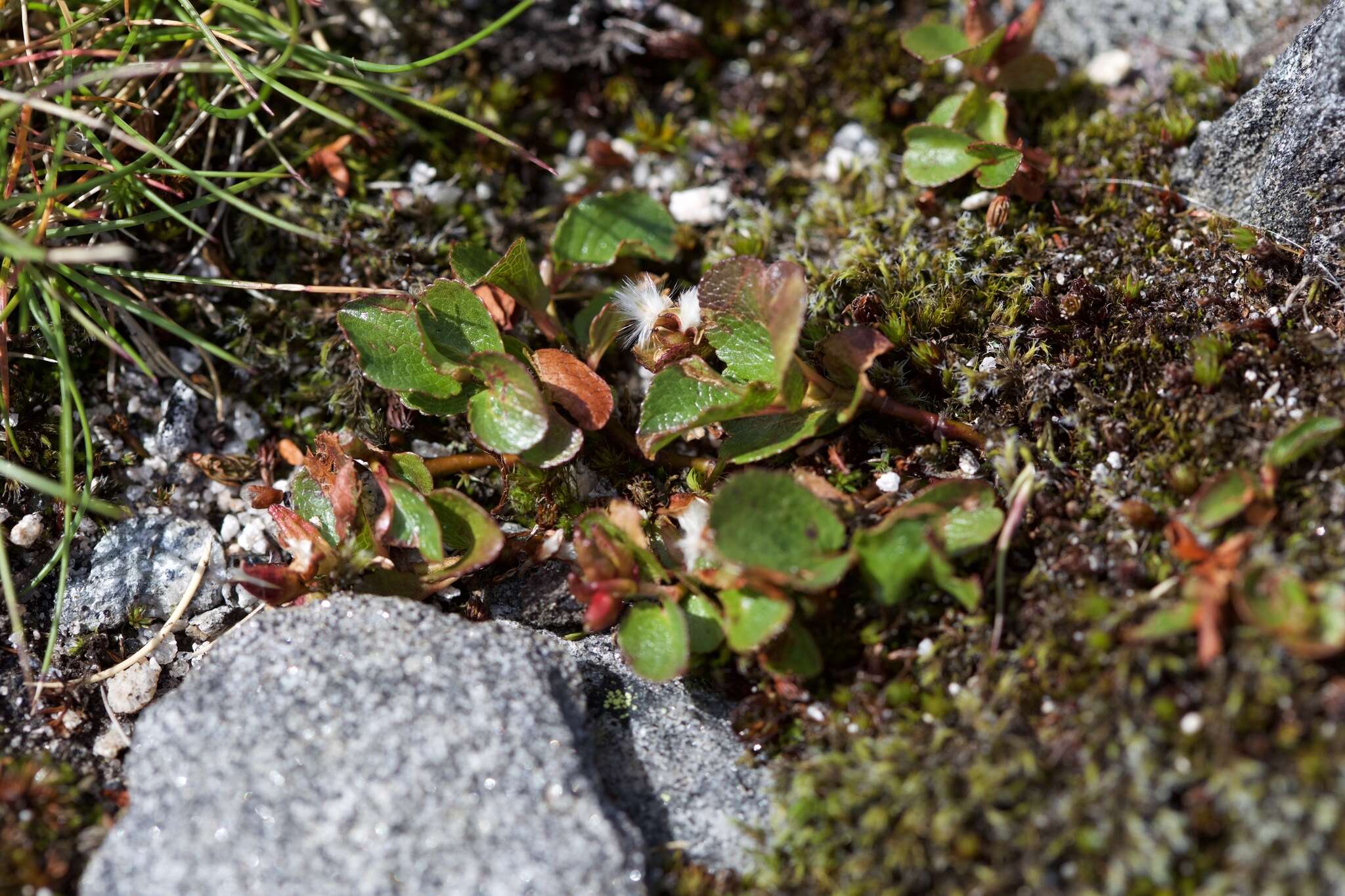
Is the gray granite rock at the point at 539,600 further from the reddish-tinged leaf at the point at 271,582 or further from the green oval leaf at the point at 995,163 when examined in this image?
the green oval leaf at the point at 995,163

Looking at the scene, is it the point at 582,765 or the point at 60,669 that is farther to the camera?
the point at 60,669

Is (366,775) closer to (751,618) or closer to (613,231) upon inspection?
(751,618)

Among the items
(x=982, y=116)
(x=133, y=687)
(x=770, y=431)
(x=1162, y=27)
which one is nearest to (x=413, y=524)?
(x=133, y=687)

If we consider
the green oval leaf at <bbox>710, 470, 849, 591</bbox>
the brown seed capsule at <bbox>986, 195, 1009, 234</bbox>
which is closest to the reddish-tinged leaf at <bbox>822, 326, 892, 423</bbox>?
the green oval leaf at <bbox>710, 470, 849, 591</bbox>

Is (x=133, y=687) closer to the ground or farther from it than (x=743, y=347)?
closer to the ground

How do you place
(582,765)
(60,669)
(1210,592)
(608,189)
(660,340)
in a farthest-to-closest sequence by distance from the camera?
(608,189) < (660,340) < (60,669) < (582,765) < (1210,592)

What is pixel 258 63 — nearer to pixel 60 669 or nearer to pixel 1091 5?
pixel 60 669

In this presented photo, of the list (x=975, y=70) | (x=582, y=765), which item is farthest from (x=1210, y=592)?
(x=975, y=70)
